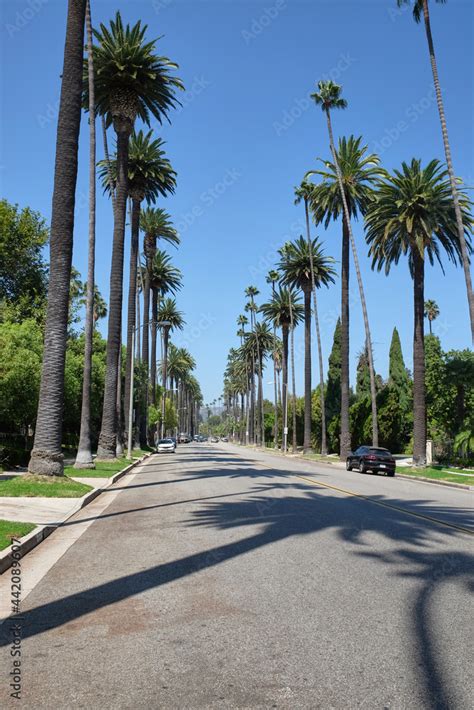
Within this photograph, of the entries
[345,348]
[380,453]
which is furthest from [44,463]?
[345,348]

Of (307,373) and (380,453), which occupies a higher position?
(307,373)

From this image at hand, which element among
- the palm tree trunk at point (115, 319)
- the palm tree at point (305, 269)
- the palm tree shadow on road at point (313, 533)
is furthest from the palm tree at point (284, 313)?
the palm tree shadow on road at point (313, 533)

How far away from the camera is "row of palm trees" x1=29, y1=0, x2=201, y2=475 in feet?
60.0

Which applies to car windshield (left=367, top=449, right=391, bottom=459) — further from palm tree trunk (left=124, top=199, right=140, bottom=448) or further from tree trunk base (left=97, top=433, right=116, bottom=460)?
palm tree trunk (left=124, top=199, right=140, bottom=448)

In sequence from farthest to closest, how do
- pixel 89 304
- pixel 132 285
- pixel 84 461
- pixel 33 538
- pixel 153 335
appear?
pixel 153 335 < pixel 132 285 < pixel 89 304 < pixel 84 461 < pixel 33 538

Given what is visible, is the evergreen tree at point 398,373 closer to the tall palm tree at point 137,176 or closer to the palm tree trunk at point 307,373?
the palm tree trunk at point 307,373

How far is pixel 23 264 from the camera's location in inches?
1495

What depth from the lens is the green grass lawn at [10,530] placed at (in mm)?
8935

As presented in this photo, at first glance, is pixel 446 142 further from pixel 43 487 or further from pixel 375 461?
pixel 43 487

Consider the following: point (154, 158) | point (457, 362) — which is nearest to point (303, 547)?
point (457, 362)

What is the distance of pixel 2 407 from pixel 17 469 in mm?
2651

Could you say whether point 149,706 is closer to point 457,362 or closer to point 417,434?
point 417,434

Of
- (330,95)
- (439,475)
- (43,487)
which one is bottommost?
(439,475)

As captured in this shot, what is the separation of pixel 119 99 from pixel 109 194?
11.2 metres
